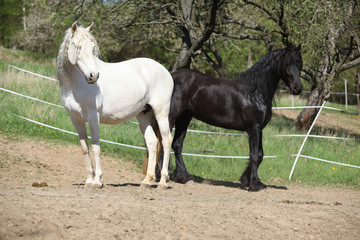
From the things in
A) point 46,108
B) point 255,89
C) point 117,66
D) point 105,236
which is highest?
point 117,66

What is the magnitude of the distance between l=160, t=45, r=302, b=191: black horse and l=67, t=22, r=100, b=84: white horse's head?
2688 mm

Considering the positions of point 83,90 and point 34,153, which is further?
point 34,153

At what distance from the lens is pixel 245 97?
8305mm

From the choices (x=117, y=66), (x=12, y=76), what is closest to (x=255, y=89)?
(x=117, y=66)

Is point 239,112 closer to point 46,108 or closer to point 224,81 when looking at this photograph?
point 224,81

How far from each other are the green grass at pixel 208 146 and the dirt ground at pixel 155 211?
5.20ft

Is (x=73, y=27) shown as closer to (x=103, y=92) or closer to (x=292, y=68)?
(x=103, y=92)

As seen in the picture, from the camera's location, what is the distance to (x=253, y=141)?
27.0 feet

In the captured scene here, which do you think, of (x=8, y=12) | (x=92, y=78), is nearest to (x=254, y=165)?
(x=92, y=78)

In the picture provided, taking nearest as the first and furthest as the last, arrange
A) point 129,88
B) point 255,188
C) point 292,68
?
point 129,88, point 255,188, point 292,68

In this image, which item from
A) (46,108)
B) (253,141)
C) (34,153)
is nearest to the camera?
(253,141)

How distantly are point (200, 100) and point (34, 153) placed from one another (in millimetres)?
3250

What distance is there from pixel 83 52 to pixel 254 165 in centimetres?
378

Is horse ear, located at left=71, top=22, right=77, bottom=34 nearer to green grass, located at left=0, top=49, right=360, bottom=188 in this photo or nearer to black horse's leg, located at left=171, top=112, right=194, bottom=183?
black horse's leg, located at left=171, top=112, right=194, bottom=183
